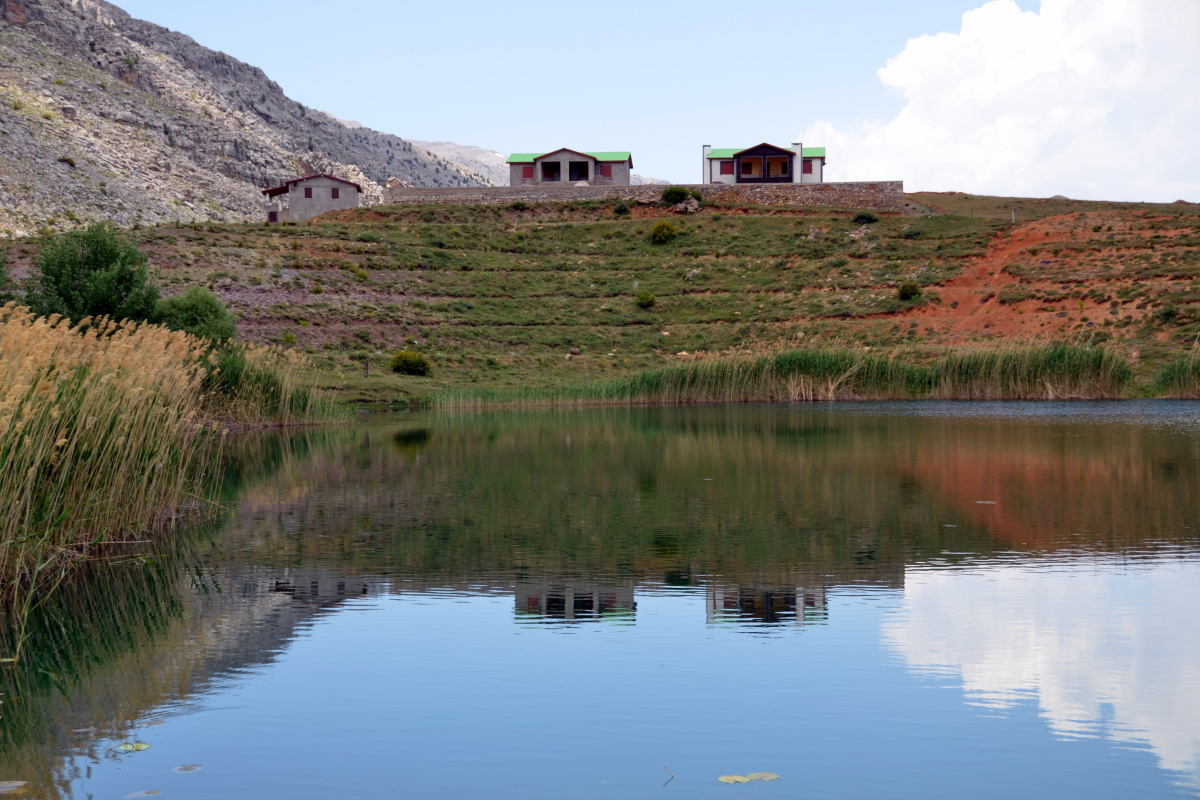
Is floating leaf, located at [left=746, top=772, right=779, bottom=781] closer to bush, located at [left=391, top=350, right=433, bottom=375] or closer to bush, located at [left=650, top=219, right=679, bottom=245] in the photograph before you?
bush, located at [left=391, top=350, right=433, bottom=375]

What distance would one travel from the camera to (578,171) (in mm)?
96750

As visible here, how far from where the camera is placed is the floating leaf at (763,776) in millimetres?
4930

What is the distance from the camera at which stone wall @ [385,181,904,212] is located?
84.2 meters

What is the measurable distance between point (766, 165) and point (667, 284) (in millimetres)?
28666

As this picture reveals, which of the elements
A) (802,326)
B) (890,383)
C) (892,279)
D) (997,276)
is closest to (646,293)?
(802,326)

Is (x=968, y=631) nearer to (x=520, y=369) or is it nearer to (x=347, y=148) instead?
(x=520, y=369)

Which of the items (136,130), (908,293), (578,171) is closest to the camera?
(908,293)

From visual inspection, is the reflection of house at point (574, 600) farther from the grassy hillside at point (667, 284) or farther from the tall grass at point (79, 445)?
the grassy hillside at point (667, 284)

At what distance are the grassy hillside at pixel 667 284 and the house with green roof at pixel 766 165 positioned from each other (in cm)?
1201

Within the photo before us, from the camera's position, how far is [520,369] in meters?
54.8

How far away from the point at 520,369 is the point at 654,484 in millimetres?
38501

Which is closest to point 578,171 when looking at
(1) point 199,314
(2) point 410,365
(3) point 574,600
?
(2) point 410,365

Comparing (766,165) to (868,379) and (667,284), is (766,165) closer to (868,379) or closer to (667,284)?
(667,284)

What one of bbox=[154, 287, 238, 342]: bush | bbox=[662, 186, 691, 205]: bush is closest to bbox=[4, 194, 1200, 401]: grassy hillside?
bbox=[662, 186, 691, 205]: bush
